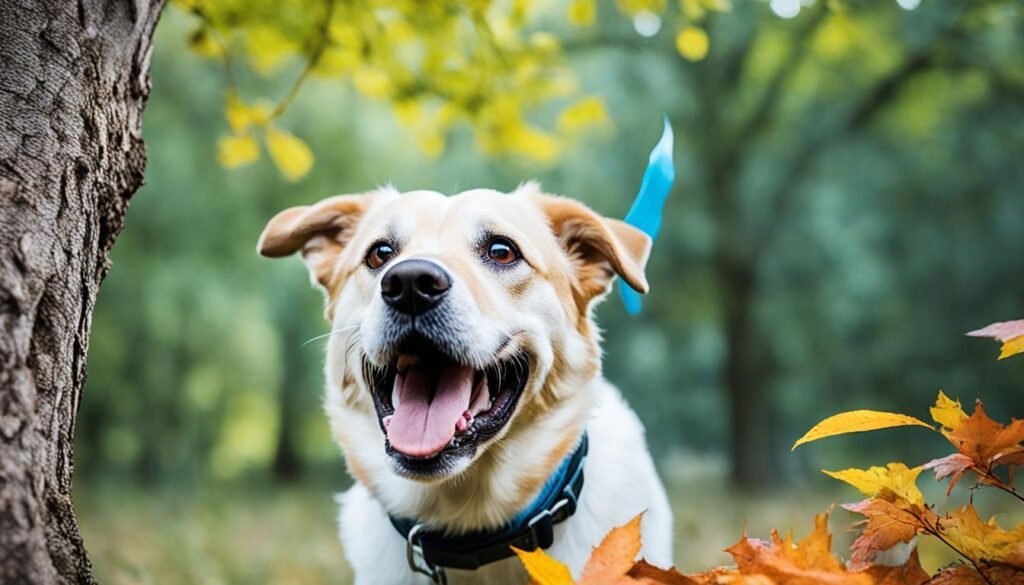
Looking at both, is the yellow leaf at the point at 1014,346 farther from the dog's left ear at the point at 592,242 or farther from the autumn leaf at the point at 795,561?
the dog's left ear at the point at 592,242

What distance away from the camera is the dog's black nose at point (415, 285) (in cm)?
225

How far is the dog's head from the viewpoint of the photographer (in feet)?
7.53

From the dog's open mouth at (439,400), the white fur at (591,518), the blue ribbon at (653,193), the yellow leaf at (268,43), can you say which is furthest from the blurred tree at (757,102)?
the dog's open mouth at (439,400)

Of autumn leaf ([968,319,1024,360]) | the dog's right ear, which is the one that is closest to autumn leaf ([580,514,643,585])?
autumn leaf ([968,319,1024,360])

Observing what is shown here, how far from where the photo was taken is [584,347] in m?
2.74

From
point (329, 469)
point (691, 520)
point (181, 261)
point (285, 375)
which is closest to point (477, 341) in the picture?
point (691, 520)

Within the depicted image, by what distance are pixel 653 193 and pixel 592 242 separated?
0.84 ft

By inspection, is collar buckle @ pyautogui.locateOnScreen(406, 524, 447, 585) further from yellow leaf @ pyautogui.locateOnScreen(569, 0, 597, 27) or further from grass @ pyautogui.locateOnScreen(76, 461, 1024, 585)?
yellow leaf @ pyautogui.locateOnScreen(569, 0, 597, 27)

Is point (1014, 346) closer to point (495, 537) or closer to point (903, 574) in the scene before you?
point (903, 574)

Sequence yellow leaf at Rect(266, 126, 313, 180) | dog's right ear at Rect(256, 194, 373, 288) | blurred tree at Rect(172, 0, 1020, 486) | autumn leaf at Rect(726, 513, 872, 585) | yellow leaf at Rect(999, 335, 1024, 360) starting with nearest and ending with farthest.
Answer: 1. autumn leaf at Rect(726, 513, 872, 585)
2. yellow leaf at Rect(999, 335, 1024, 360)
3. dog's right ear at Rect(256, 194, 373, 288)
4. yellow leaf at Rect(266, 126, 313, 180)
5. blurred tree at Rect(172, 0, 1020, 486)

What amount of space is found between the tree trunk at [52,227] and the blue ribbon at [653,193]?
1496 mm

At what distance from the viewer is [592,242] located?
2855mm

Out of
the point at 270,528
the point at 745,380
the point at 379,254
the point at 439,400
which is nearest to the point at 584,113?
the point at 379,254

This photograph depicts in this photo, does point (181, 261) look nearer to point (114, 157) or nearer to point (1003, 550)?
point (114, 157)
